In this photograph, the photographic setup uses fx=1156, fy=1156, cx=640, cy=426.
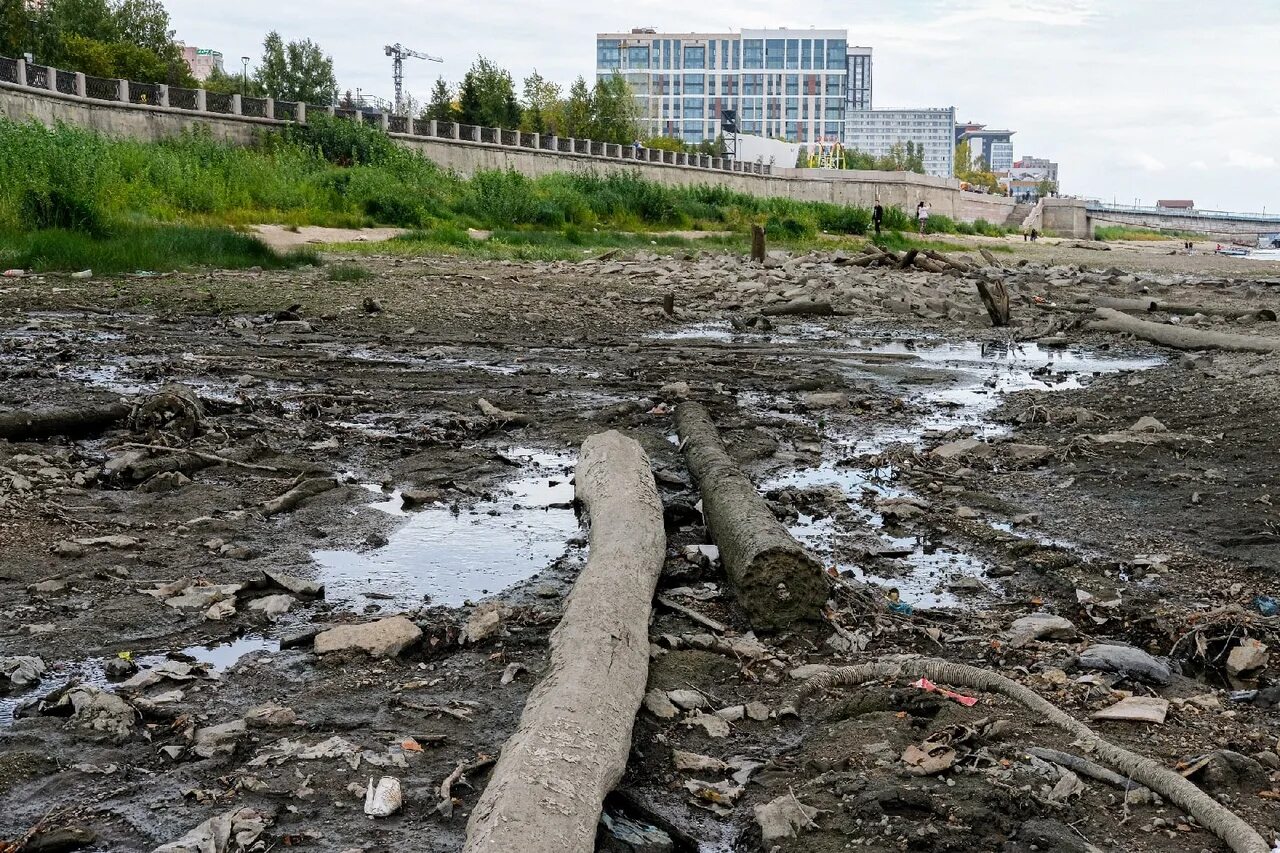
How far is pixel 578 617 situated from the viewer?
3.77 meters

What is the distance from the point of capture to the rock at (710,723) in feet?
11.1

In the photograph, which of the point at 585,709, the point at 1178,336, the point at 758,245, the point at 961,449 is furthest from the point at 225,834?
the point at 758,245

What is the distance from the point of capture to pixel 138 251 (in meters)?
16.9

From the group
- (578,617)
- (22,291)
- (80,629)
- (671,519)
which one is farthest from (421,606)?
(22,291)

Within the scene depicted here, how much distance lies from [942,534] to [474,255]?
62.5 ft

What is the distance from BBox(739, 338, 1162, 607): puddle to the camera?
16.2 feet

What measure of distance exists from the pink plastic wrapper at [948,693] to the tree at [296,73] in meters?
80.4

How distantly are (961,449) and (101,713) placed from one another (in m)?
5.11

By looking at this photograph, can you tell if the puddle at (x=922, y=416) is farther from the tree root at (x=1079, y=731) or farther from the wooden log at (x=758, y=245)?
the wooden log at (x=758, y=245)

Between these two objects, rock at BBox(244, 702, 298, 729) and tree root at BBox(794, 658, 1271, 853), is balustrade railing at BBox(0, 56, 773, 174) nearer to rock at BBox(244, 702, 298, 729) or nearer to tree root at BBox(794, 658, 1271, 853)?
rock at BBox(244, 702, 298, 729)

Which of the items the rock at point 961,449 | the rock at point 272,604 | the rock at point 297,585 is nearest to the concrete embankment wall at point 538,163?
the rock at point 961,449

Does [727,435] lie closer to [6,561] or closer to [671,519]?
[671,519]

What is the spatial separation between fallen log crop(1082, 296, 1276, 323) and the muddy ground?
5559 mm

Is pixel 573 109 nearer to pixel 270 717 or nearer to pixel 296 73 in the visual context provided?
pixel 296 73
